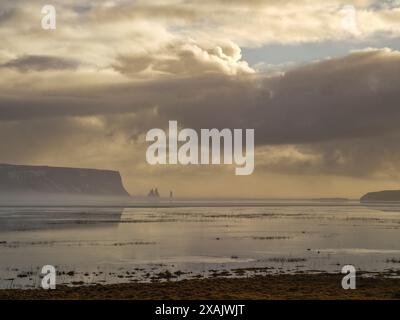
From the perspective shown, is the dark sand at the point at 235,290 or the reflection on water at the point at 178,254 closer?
the dark sand at the point at 235,290

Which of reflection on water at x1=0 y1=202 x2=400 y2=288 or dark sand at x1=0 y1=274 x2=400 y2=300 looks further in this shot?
reflection on water at x1=0 y1=202 x2=400 y2=288

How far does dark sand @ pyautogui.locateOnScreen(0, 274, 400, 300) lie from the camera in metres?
29.4

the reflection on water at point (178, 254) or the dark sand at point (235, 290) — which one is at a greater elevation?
the reflection on water at point (178, 254)

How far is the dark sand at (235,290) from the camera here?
2944 centimetres

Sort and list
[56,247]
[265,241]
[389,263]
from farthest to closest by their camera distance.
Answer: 1. [265,241]
2. [56,247]
3. [389,263]

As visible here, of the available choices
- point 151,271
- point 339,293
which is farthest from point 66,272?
point 339,293

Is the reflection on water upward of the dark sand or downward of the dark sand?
upward

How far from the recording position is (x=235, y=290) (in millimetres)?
31688

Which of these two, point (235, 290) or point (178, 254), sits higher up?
point (178, 254)

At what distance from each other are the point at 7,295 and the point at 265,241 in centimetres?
4060

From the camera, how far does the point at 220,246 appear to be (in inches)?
2344

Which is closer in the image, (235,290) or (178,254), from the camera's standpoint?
(235,290)
